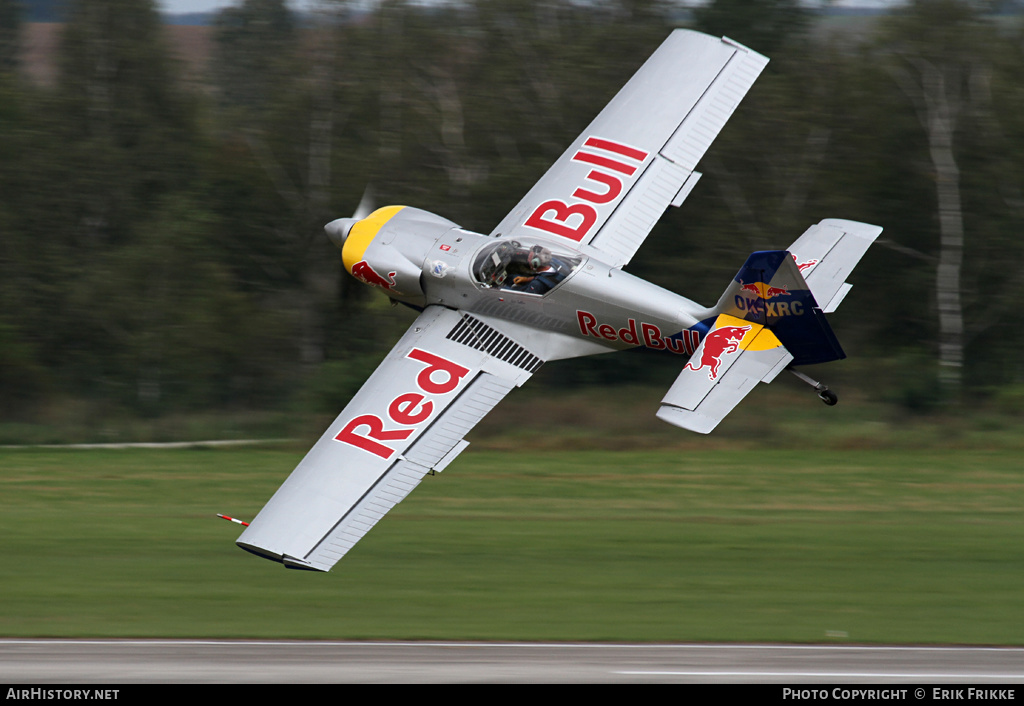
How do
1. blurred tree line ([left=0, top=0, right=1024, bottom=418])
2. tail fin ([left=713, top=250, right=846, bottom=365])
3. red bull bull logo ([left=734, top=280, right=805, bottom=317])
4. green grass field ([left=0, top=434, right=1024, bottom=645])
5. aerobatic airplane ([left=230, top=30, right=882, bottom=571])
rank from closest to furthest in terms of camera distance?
green grass field ([left=0, top=434, right=1024, bottom=645])
aerobatic airplane ([left=230, top=30, right=882, bottom=571])
tail fin ([left=713, top=250, right=846, bottom=365])
red bull bull logo ([left=734, top=280, right=805, bottom=317])
blurred tree line ([left=0, top=0, right=1024, bottom=418])

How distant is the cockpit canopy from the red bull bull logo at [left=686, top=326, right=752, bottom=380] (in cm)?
264

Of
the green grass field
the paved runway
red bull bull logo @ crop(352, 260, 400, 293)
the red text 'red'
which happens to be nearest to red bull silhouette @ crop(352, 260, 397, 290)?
red bull bull logo @ crop(352, 260, 400, 293)

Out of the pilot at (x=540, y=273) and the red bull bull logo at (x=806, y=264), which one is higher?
the red bull bull logo at (x=806, y=264)

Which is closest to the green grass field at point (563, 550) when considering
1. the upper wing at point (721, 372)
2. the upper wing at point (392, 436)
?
the upper wing at point (392, 436)

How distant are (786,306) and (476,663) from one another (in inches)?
241

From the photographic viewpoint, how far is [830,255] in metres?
A: 14.9

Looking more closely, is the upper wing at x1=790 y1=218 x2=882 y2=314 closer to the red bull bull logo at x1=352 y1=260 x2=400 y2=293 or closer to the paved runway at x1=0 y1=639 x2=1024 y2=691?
the paved runway at x1=0 y1=639 x2=1024 y2=691

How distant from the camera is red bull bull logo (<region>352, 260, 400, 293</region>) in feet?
56.6

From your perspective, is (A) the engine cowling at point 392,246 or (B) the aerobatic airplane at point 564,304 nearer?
(B) the aerobatic airplane at point 564,304

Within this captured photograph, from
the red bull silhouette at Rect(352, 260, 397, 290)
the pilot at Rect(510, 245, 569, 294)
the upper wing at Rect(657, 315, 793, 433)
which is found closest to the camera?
the upper wing at Rect(657, 315, 793, 433)

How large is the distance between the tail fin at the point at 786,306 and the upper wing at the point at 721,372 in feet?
0.55

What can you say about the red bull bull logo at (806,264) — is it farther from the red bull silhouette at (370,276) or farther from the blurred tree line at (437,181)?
the blurred tree line at (437,181)

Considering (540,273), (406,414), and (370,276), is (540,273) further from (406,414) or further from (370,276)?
(406,414)

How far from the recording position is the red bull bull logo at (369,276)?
17266 mm
